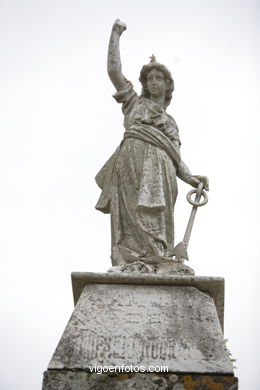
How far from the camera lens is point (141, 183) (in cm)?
647

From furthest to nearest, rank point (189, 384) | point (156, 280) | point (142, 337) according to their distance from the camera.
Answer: point (156, 280), point (142, 337), point (189, 384)

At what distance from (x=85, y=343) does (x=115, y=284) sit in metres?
0.74

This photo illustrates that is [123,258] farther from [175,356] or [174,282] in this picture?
[175,356]

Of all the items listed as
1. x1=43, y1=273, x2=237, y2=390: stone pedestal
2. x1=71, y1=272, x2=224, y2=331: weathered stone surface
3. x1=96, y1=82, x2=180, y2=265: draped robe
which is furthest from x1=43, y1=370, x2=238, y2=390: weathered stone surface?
x1=96, y1=82, x2=180, y2=265: draped robe

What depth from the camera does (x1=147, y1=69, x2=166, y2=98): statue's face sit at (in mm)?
7348

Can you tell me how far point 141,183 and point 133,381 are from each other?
2329mm

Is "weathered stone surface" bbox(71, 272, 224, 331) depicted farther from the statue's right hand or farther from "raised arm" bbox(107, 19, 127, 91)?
the statue's right hand

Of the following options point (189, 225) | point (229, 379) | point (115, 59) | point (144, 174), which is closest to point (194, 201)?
point (189, 225)

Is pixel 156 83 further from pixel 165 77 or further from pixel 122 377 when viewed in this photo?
pixel 122 377

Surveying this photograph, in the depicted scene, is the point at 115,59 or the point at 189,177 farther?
the point at 115,59

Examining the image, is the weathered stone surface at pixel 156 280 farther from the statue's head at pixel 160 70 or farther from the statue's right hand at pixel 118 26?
the statue's right hand at pixel 118 26

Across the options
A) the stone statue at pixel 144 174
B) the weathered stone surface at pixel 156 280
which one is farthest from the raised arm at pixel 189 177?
the weathered stone surface at pixel 156 280

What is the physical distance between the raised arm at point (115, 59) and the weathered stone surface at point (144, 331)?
8.76ft

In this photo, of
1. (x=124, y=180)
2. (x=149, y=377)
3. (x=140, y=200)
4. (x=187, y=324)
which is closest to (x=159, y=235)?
(x=140, y=200)
